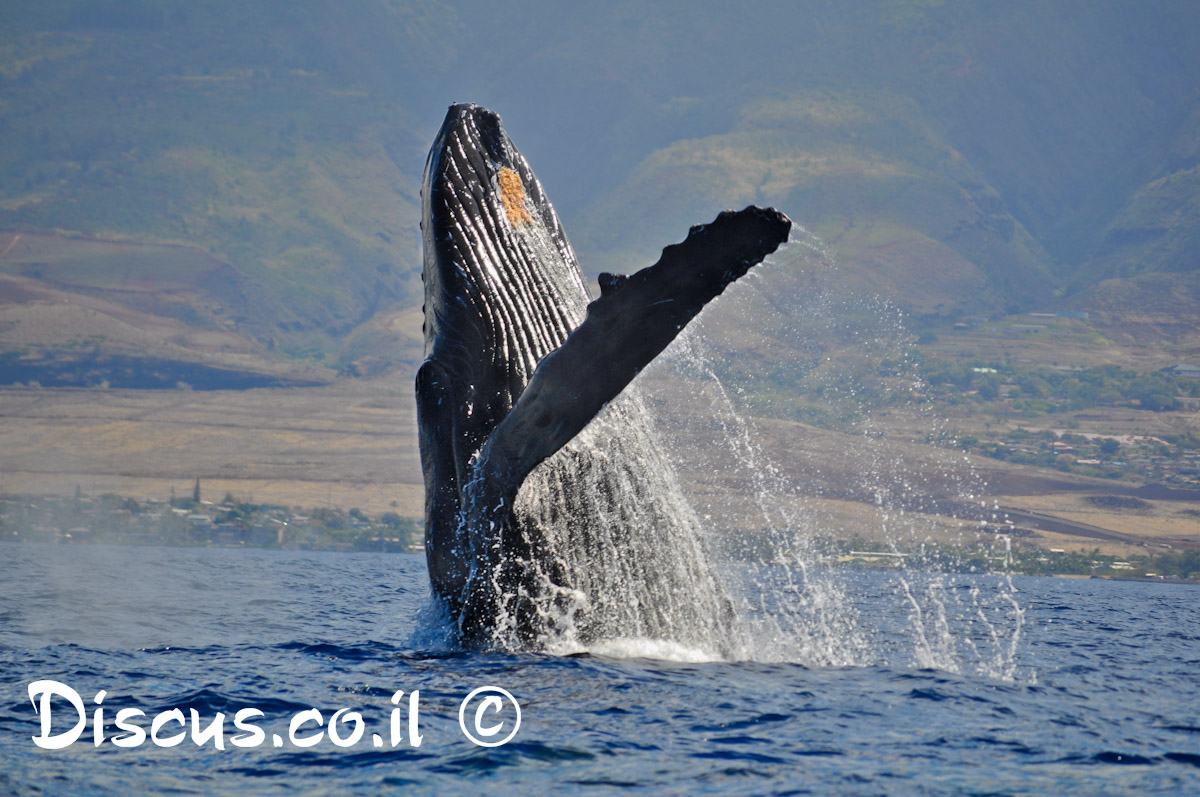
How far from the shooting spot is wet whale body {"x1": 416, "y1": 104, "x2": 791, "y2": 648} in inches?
291

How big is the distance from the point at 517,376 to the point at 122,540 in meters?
129

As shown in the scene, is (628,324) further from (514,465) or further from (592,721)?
(592,721)

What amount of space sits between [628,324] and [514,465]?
3.94 feet

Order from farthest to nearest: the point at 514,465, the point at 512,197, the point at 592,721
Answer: the point at 512,197
the point at 514,465
the point at 592,721

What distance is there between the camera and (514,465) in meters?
6.66

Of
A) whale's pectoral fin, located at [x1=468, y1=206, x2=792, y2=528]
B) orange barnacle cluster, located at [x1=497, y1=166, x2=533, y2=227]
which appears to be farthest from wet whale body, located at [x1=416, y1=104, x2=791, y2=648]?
whale's pectoral fin, located at [x1=468, y1=206, x2=792, y2=528]

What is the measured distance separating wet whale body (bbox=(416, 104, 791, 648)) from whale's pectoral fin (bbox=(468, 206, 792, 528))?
265mm

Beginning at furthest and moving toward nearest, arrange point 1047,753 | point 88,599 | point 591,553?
point 88,599 < point 591,553 < point 1047,753

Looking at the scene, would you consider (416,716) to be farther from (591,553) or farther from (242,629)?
(242,629)

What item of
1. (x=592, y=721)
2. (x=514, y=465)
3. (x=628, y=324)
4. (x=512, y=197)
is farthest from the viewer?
(x=512, y=197)

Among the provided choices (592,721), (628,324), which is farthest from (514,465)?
(592,721)

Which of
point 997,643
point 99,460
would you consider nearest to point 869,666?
point 997,643

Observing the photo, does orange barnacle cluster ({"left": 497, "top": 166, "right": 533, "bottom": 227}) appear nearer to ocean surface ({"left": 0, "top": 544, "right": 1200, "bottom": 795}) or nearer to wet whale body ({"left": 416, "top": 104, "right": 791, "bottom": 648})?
wet whale body ({"left": 416, "top": 104, "right": 791, "bottom": 648})

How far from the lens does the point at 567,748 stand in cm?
604
